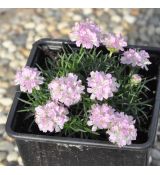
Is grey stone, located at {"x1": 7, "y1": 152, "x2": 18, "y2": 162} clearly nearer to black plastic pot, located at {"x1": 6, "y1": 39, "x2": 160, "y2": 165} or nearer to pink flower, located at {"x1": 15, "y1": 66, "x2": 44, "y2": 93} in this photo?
black plastic pot, located at {"x1": 6, "y1": 39, "x2": 160, "y2": 165}

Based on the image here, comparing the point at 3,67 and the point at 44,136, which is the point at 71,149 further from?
the point at 3,67

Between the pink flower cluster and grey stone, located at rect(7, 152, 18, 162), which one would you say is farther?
grey stone, located at rect(7, 152, 18, 162)

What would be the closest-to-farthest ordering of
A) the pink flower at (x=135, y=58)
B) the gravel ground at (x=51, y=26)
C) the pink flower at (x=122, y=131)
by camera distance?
the pink flower at (x=122, y=131) < the pink flower at (x=135, y=58) < the gravel ground at (x=51, y=26)

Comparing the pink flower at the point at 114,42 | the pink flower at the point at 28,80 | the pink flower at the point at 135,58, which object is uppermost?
the pink flower at the point at 114,42

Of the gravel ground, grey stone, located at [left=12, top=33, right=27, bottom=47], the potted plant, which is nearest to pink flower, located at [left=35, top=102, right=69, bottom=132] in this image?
the potted plant

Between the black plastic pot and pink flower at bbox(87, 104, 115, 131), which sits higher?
pink flower at bbox(87, 104, 115, 131)

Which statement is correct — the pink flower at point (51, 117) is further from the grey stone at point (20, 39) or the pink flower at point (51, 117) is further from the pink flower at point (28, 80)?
the grey stone at point (20, 39)

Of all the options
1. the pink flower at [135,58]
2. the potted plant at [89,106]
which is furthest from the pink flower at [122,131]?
the pink flower at [135,58]
